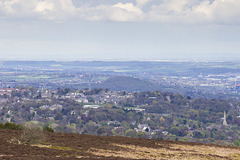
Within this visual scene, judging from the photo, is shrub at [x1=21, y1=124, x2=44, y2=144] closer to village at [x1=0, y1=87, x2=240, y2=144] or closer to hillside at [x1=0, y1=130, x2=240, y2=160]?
hillside at [x1=0, y1=130, x2=240, y2=160]

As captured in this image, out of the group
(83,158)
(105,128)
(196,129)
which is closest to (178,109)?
(196,129)

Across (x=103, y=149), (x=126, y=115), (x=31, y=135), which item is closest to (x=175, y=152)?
(x=103, y=149)

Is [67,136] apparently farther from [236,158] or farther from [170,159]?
[236,158]

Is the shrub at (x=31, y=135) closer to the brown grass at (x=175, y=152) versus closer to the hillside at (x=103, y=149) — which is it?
the hillside at (x=103, y=149)

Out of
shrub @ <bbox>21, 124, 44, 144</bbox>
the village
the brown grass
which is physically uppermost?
shrub @ <bbox>21, 124, 44, 144</bbox>

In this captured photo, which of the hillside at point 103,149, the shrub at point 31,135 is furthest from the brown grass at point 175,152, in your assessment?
Result: the shrub at point 31,135

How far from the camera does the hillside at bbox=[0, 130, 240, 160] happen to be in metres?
22.8

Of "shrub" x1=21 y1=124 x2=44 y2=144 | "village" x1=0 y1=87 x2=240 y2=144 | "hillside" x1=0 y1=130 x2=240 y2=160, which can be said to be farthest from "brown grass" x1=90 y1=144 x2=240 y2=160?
"village" x1=0 y1=87 x2=240 y2=144

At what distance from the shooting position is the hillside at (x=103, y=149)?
2277cm

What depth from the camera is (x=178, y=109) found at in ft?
481

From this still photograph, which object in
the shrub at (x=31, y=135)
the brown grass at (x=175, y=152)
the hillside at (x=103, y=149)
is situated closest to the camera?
the hillside at (x=103, y=149)

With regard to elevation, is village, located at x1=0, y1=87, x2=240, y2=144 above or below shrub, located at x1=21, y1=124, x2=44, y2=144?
below

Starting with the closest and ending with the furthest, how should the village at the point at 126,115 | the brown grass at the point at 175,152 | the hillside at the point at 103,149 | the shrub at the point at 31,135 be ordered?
the hillside at the point at 103,149
the brown grass at the point at 175,152
the shrub at the point at 31,135
the village at the point at 126,115

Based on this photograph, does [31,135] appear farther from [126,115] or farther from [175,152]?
[126,115]
